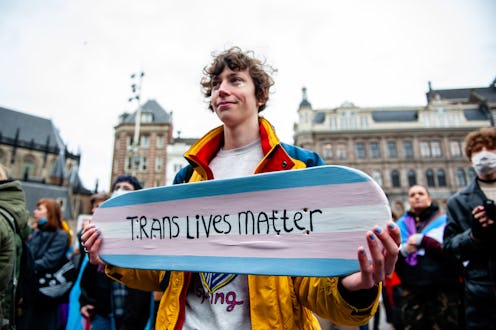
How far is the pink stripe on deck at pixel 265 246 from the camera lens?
981 millimetres

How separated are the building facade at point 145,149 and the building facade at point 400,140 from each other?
17529 mm

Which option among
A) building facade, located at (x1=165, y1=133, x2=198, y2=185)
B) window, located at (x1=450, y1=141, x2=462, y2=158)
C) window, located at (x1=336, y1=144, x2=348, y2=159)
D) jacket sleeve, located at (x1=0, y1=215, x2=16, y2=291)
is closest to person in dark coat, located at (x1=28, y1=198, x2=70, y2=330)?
jacket sleeve, located at (x1=0, y1=215, x2=16, y2=291)

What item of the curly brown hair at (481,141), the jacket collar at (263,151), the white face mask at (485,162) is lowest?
the jacket collar at (263,151)

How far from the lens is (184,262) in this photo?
1.26 m

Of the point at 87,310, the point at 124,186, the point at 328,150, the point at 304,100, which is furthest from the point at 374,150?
the point at 87,310

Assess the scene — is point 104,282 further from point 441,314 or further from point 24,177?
point 24,177

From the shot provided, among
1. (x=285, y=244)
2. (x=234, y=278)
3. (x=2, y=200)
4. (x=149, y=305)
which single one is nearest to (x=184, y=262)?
(x=234, y=278)

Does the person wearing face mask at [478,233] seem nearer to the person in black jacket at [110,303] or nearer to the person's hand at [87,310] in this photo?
the person in black jacket at [110,303]

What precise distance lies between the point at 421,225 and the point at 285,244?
315 cm

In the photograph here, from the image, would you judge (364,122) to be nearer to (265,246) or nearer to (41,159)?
(265,246)

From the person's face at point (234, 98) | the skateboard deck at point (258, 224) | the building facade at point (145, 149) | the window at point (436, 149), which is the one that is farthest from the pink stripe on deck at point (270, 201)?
the window at point (436, 149)

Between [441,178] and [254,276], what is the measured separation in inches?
1658

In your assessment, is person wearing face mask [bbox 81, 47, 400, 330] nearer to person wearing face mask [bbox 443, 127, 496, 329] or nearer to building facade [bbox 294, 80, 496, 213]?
person wearing face mask [bbox 443, 127, 496, 329]

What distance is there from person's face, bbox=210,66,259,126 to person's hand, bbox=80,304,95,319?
258 cm
